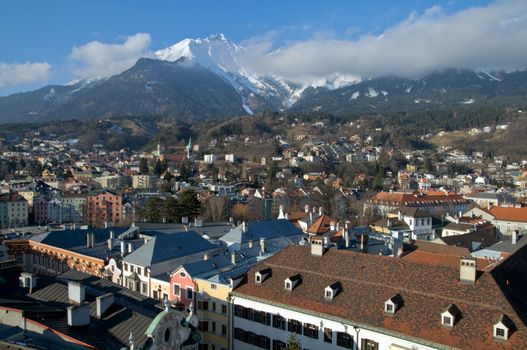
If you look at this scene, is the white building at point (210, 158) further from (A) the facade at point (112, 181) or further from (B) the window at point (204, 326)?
(B) the window at point (204, 326)

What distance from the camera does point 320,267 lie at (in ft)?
89.1

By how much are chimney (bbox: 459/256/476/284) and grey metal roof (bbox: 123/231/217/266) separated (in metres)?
21.2

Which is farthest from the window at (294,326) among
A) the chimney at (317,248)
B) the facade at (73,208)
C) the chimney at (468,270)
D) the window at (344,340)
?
the facade at (73,208)

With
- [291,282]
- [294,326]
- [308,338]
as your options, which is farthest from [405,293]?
[291,282]

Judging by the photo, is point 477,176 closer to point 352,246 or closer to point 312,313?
point 352,246

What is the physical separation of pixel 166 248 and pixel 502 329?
971 inches

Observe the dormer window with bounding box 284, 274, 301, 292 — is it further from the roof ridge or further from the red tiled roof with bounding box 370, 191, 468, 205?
the red tiled roof with bounding box 370, 191, 468, 205

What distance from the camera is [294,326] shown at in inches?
1001

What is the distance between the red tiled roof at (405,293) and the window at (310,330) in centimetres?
69

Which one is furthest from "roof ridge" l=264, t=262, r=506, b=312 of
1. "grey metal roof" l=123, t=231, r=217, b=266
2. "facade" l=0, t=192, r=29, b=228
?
"facade" l=0, t=192, r=29, b=228

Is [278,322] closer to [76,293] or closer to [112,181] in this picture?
[76,293]

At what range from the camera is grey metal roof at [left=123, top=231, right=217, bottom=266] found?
36.9 m

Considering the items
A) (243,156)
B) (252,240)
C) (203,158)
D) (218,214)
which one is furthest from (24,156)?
(252,240)

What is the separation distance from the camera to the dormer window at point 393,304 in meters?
22.6
